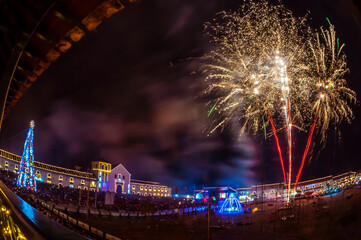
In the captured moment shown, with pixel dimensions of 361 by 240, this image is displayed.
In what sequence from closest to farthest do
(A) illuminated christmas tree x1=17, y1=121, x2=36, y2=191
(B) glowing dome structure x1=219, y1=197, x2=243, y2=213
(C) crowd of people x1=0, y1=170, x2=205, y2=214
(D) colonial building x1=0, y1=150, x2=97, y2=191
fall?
(C) crowd of people x1=0, y1=170, x2=205, y2=214 → (A) illuminated christmas tree x1=17, y1=121, x2=36, y2=191 → (D) colonial building x1=0, y1=150, x2=97, y2=191 → (B) glowing dome structure x1=219, y1=197, x2=243, y2=213

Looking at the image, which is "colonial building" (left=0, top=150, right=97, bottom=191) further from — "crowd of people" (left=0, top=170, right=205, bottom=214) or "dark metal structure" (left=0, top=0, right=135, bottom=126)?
"dark metal structure" (left=0, top=0, right=135, bottom=126)

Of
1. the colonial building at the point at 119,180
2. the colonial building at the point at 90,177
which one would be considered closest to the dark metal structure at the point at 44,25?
the colonial building at the point at 90,177

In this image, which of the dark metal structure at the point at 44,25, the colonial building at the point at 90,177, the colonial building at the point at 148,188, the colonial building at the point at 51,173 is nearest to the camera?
the dark metal structure at the point at 44,25

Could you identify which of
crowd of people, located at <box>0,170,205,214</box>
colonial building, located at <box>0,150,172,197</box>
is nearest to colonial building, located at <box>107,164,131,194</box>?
colonial building, located at <box>0,150,172,197</box>

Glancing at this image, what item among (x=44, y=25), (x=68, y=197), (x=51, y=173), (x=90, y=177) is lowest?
(x=68, y=197)

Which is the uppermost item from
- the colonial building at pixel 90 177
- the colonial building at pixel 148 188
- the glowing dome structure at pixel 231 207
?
the colonial building at pixel 90 177

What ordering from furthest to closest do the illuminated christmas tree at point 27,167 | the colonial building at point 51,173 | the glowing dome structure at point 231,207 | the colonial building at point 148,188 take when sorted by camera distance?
the colonial building at point 148,188 < the glowing dome structure at point 231,207 < the colonial building at point 51,173 < the illuminated christmas tree at point 27,167

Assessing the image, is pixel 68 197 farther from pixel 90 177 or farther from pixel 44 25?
pixel 44 25

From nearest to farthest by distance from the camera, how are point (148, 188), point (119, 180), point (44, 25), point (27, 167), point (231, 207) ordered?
point (44, 25), point (27, 167), point (231, 207), point (119, 180), point (148, 188)

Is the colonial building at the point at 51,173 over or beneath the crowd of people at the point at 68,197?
over

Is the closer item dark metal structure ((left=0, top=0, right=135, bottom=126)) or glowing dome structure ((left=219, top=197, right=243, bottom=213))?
dark metal structure ((left=0, top=0, right=135, bottom=126))

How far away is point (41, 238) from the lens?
193cm

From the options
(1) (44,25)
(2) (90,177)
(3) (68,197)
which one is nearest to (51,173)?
(2) (90,177)

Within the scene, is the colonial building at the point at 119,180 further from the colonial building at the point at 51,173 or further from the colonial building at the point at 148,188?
the colonial building at the point at 51,173
